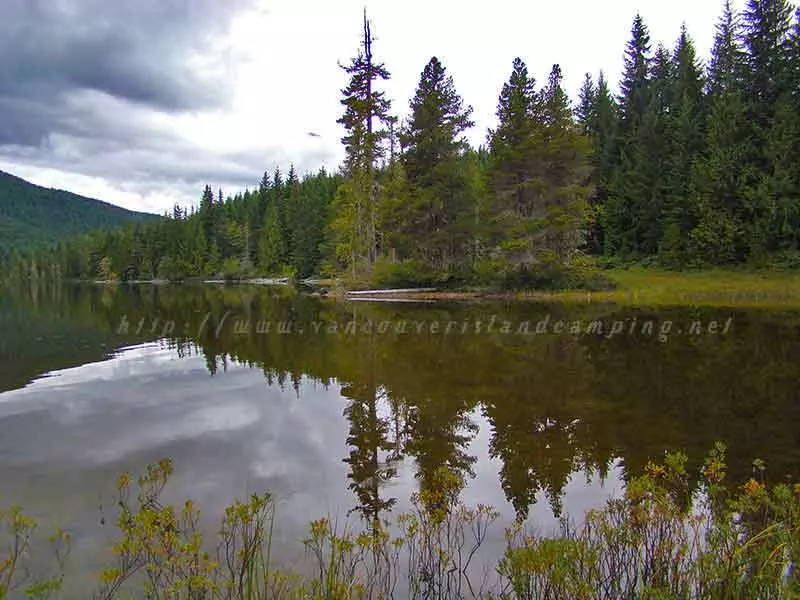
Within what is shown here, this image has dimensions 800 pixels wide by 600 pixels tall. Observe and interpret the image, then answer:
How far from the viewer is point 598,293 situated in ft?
122

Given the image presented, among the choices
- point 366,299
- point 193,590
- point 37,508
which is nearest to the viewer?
point 193,590

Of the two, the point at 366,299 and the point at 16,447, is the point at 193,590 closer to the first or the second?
the point at 16,447

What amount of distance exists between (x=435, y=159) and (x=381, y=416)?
32.0 meters

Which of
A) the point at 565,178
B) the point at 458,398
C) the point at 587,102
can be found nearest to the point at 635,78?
the point at 587,102

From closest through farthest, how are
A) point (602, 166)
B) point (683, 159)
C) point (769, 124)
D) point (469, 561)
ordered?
1. point (469, 561)
2. point (769, 124)
3. point (683, 159)
4. point (602, 166)

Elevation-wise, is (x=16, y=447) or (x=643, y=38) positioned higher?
(x=643, y=38)

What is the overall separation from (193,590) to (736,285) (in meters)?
40.3

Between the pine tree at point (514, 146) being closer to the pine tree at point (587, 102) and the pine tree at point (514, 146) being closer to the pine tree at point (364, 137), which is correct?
the pine tree at point (364, 137)

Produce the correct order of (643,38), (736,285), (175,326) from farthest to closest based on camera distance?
1. (643,38)
2. (736,285)
3. (175,326)

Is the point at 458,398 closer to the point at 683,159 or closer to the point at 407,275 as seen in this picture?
the point at 407,275

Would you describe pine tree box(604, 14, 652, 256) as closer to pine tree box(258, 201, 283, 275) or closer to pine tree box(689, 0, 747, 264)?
pine tree box(689, 0, 747, 264)

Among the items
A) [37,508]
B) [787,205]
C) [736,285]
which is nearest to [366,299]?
[736,285]

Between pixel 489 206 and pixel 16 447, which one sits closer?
pixel 16 447

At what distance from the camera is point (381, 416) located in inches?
386
